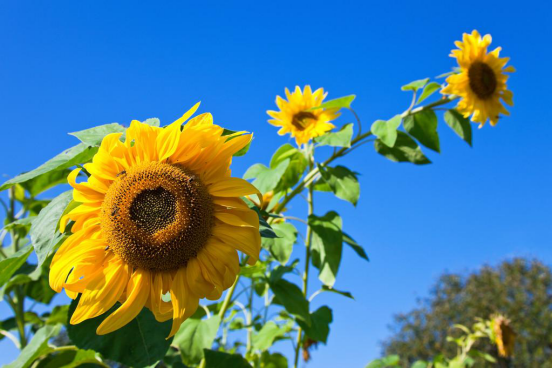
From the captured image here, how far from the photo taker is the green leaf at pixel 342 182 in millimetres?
2090

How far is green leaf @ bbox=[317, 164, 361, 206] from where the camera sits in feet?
6.86

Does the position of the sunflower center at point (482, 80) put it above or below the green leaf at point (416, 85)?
above

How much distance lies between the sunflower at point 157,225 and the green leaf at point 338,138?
3.33 feet

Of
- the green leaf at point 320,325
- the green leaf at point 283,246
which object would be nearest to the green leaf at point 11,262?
the green leaf at point 283,246

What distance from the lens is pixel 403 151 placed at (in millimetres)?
2334

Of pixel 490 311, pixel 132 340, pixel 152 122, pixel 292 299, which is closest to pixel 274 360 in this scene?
pixel 292 299

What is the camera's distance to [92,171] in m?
1.15

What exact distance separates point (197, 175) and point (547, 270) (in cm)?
2086

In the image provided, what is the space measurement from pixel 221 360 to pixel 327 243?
68cm

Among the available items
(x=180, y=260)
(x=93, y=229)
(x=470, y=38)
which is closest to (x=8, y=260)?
(x=93, y=229)

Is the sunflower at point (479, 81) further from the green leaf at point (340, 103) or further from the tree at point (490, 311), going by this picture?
the tree at point (490, 311)

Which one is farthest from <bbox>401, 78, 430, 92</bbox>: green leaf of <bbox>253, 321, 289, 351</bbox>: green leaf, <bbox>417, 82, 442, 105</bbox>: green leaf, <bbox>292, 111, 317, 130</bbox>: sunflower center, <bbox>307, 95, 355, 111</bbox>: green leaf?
<bbox>253, 321, 289, 351</bbox>: green leaf

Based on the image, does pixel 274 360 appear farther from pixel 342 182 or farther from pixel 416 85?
pixel 416 85

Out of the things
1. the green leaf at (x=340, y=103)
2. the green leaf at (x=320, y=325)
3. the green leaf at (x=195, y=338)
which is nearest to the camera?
the green leaf at (x=195, y=338)
